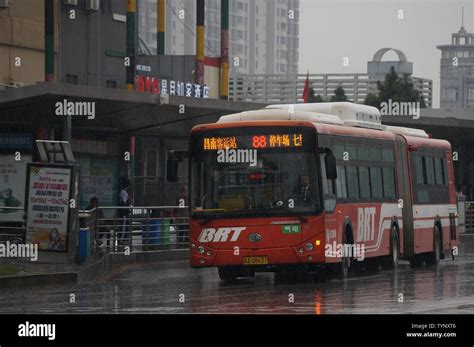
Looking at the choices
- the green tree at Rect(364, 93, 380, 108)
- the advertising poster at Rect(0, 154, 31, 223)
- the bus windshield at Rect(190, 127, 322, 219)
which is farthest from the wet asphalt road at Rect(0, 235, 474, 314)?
the green tree at Rect(364, 93, 380, 108)

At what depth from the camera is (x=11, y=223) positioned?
33219 mm

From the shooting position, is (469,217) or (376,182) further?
(469,217)

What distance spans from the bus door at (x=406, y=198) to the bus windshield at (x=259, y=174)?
605 cm

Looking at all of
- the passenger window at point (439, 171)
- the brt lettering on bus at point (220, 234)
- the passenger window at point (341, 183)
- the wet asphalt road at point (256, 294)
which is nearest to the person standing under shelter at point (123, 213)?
the wet asphalt road at point (256, 294)

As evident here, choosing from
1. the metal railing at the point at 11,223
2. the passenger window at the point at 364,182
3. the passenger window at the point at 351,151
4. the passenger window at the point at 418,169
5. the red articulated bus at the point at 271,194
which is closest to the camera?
the red articulated bus at the point at 271,194

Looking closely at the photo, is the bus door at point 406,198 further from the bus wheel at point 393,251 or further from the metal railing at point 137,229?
the metal railing at point 137,229

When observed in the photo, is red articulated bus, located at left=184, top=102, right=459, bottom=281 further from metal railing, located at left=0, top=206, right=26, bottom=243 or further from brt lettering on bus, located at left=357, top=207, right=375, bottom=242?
metal railing, located at left=0, top=206, right=26, bottom=243

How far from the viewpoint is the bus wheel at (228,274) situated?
26078mm

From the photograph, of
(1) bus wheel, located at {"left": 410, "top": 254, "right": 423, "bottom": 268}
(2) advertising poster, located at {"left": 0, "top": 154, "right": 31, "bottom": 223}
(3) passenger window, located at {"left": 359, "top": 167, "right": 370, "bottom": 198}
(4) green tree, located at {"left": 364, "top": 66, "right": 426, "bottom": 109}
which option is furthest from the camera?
(4) green tree, located at {"left": 364, "top": 66, "right": 426, "bottom": 109}

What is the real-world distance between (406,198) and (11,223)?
9124 mm

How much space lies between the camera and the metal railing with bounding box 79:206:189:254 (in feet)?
107

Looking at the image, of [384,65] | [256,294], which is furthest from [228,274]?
[384,65]

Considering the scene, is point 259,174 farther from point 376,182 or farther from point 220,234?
point 376,182

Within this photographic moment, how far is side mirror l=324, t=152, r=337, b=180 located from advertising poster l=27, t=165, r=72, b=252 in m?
6.14
